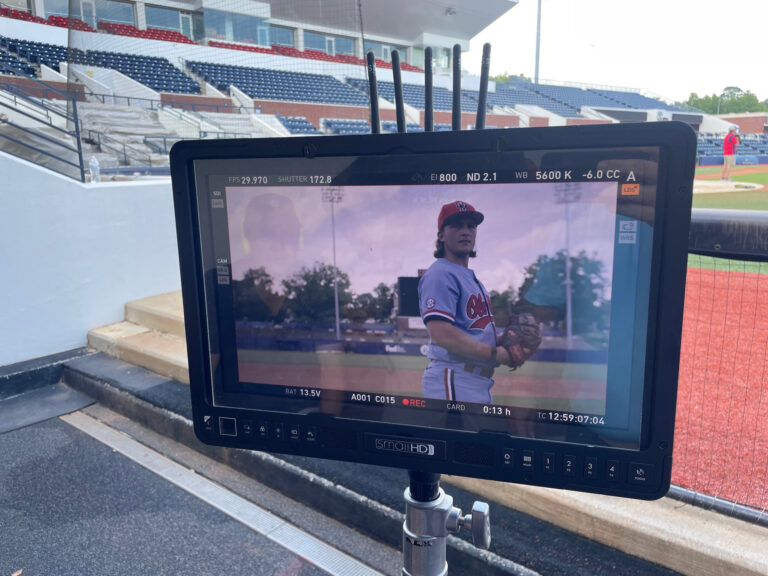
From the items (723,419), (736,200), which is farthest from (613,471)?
(736,200)

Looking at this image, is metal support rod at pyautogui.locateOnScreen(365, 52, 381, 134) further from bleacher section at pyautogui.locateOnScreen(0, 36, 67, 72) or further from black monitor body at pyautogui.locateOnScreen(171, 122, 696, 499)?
bleacher section at pyautogui.locateOnScreen(0, 36, 67, 72)

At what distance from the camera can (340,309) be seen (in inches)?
32.8

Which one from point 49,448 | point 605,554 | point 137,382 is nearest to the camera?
point 605,554

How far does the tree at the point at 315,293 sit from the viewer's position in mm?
829

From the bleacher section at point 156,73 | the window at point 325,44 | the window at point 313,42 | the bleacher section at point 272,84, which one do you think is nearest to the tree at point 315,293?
the bleacher section at point 156,73

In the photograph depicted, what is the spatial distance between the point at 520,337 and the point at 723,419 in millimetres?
2746

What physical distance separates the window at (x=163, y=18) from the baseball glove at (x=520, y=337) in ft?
74.9

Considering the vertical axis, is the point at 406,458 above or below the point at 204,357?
below

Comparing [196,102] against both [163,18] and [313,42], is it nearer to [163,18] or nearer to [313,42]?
[163,18]

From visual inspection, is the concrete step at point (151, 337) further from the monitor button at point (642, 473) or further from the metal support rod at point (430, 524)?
the monitor button at point (642, 473)

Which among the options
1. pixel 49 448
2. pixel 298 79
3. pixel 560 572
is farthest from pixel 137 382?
pixel 298 79

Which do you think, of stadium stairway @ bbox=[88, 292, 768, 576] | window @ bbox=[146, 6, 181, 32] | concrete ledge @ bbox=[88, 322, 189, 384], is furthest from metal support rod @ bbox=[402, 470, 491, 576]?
window @ bbox=[146, 6, 181, 32]

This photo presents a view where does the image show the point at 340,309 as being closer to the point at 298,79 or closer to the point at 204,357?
the point at 204,357

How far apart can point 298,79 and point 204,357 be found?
2111 cm
